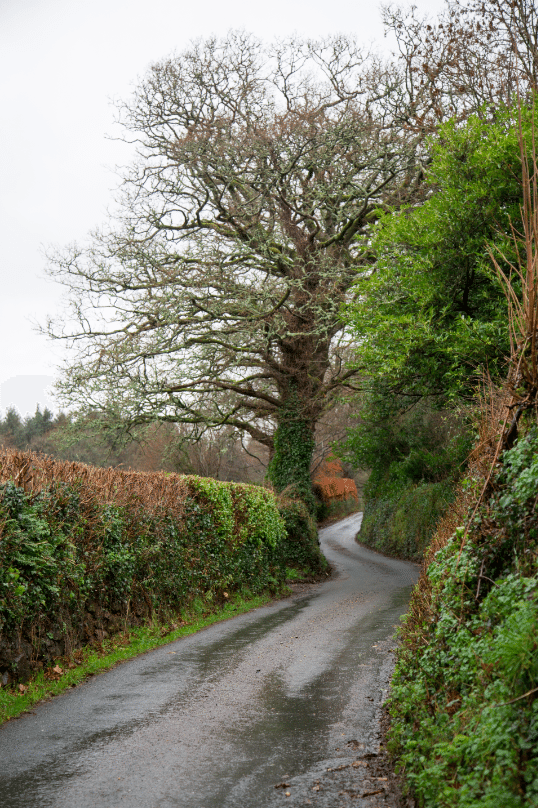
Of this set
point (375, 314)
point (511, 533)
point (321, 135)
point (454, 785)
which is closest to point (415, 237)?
point (375, 314)

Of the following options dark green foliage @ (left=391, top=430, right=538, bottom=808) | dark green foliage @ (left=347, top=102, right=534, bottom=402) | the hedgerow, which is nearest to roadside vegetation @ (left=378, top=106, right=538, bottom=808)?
dark green foliage @ (left=391, top=430, right=538, bottom=808)

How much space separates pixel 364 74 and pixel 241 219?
5.39 meters

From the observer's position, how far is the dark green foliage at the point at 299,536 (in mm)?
20422

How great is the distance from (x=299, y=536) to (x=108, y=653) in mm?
12789

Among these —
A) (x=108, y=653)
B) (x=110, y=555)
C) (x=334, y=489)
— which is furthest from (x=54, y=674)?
(x=334, y=489)

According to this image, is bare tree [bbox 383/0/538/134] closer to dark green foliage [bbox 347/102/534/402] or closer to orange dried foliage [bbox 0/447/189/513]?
dark green foliage [bbox 347/102/534/402]

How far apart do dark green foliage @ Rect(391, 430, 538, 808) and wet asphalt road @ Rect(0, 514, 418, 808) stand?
2.02ft

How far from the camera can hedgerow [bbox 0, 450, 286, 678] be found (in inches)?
264

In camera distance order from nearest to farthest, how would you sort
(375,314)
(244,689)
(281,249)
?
(244,689) < (375,314) < (281,249)

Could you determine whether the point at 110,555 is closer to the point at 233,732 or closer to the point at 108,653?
the point at 108,653

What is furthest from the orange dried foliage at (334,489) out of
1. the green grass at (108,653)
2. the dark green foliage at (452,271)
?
the green grass at (108,653)

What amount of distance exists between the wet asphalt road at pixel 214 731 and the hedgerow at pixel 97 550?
0.79 m

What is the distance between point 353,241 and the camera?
73.8 feet

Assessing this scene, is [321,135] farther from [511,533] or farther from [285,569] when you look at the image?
[511,533]
